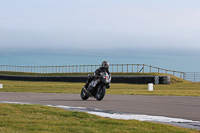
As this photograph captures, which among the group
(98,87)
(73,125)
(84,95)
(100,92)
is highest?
(98,87)

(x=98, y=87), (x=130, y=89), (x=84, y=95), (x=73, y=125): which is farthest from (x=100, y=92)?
(x=130, y=89)

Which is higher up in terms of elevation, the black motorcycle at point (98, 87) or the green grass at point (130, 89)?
the black motorcycle at point (98, 87)

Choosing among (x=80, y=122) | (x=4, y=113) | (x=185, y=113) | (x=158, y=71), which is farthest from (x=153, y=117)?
(x=158, y=71)

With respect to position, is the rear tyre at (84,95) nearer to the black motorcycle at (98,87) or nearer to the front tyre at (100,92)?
the black motorcycle at (98,87)

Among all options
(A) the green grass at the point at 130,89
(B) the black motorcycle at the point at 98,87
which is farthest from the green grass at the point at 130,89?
(B) the black motorcycle at the point at 98,87

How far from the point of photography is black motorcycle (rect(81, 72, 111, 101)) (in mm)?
15666

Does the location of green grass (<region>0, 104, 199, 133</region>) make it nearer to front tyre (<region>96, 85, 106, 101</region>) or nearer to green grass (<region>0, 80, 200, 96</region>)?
front tyre (<region>96, 85, 106, 101</region>)

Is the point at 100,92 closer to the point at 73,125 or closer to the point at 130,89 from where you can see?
the point at 73,125

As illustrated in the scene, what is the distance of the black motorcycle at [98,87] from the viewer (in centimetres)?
1567

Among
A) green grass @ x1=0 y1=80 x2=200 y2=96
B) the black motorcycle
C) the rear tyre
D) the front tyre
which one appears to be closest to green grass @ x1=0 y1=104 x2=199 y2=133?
the black motorcycle

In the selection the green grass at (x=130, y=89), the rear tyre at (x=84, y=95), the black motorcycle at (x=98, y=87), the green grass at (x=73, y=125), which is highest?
the black motorcycle at (x=98, y=87)

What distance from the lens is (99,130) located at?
7930 millimetres

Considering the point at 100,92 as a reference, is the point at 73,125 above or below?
below

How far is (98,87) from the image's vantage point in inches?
648
